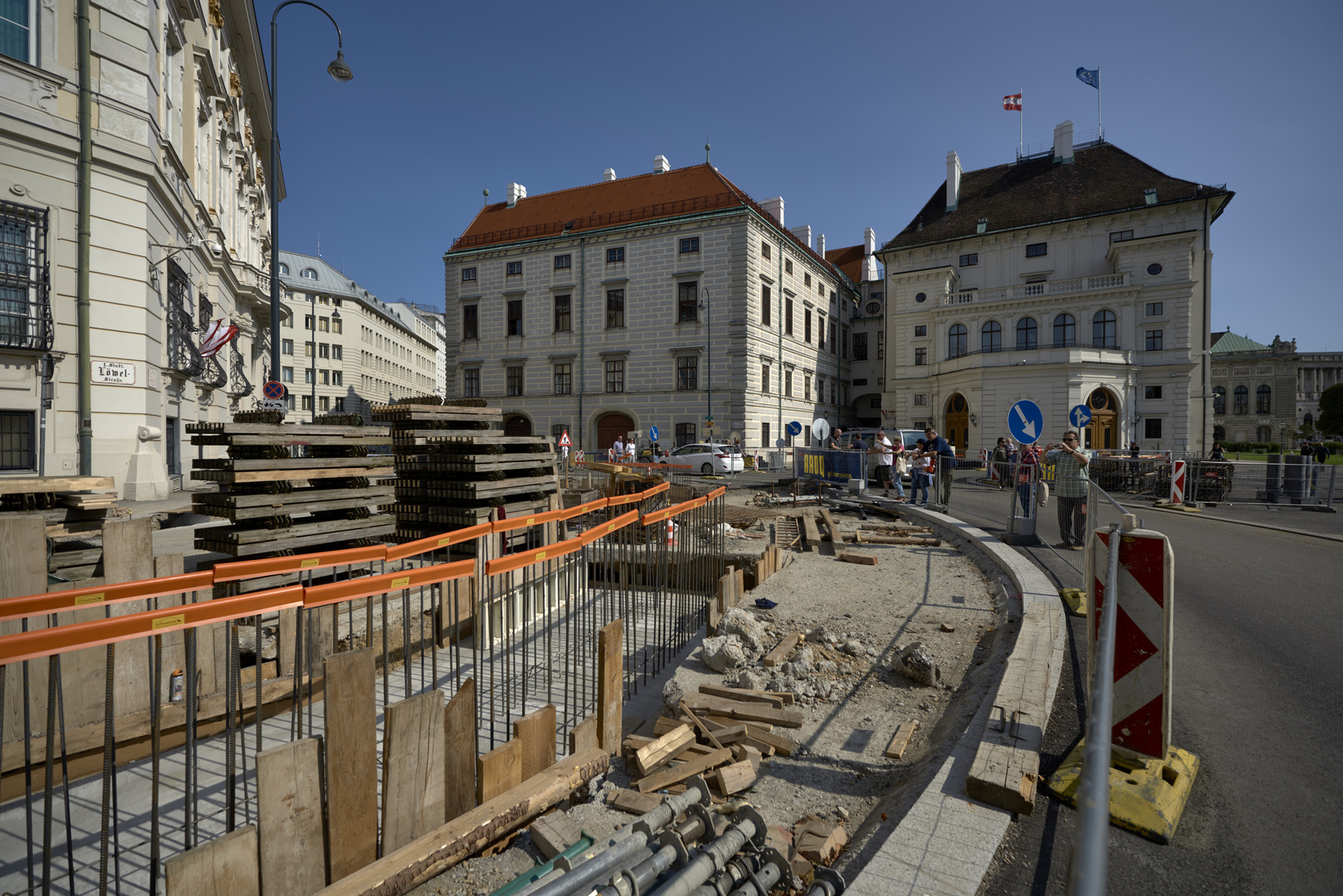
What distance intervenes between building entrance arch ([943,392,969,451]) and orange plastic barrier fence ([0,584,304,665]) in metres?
39.7

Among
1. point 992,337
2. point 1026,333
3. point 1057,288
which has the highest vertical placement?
point 1057,288

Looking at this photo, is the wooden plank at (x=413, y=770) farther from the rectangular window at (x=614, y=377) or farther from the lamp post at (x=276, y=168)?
the rectangular window at (x=614, y=377)

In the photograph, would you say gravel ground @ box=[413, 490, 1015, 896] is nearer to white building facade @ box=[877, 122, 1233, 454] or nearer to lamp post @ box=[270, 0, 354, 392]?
lamp post @ box=[270, 0, 354, 392]

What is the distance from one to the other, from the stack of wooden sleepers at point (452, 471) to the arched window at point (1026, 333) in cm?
3782

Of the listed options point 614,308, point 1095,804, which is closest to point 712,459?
point 614,308

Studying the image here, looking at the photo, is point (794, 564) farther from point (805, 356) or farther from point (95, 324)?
point (805, 356)

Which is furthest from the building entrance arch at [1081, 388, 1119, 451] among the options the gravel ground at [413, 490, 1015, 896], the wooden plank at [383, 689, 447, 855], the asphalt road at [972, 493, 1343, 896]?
the wooden plank at [383, 689, 447, 855]

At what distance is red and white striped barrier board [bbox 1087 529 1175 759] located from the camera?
316cm

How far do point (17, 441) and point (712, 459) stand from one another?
22625 millimetres

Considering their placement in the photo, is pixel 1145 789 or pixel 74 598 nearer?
pixel 74 598

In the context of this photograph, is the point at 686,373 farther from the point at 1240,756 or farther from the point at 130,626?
the point at 130,626

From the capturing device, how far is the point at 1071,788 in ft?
10.0

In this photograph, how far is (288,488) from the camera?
A: 6.48 meters

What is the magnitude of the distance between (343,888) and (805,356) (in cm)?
4215
